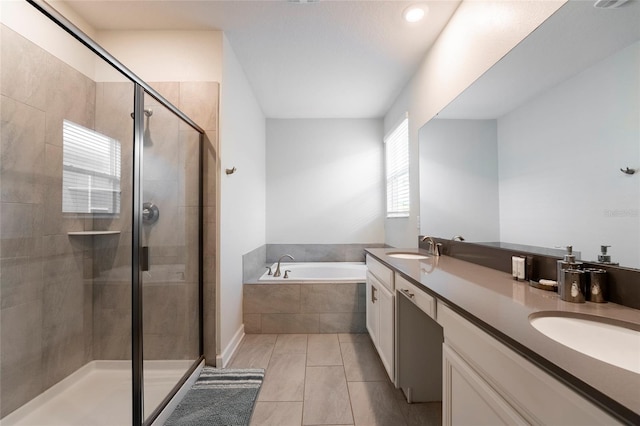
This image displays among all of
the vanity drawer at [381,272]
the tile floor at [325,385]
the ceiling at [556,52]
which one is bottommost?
the tile floor at [325,385]

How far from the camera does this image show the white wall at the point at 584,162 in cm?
86

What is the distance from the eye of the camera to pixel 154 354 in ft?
5.45

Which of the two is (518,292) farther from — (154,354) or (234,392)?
(154,354)

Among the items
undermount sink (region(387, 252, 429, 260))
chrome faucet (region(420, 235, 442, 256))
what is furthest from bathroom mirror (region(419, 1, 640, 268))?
undermount sink (region(387, 252, 429, 260))

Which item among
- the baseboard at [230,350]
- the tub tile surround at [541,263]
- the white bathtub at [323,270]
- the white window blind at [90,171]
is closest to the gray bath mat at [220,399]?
the baseboard at [230,350]

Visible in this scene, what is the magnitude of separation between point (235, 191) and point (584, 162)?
236cm

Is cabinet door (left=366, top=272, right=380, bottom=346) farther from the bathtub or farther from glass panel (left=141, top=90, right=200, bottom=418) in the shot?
glass panel (left=141, top=90, right=200, bottom=418)

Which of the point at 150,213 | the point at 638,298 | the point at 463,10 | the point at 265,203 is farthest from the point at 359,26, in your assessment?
the point at 265,203

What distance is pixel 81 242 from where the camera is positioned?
5.26 ft

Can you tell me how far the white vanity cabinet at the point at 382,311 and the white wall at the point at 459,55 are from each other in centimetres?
67

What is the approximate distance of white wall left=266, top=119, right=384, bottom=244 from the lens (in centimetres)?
402

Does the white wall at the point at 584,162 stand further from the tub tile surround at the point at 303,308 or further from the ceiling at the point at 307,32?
the tub tile surround at the point at 303,308

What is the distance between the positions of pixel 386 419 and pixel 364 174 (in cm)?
301

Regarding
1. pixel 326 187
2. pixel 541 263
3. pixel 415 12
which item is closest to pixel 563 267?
pixel 541 263
